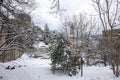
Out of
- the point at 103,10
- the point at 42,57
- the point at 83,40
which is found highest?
the point at 103,10

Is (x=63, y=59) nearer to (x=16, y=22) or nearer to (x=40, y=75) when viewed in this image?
(x=40, y=75)

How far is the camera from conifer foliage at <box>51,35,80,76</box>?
1423 centimetres

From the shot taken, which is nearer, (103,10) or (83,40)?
(103,10)

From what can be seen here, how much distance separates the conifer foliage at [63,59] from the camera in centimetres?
1423

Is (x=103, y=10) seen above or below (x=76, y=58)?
above

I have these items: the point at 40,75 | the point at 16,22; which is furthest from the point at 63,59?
the point at 16,22

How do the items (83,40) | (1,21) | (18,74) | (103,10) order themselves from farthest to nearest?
(83,40) < (103,10) < (18,74) < (1,21)

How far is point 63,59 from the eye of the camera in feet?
46.9

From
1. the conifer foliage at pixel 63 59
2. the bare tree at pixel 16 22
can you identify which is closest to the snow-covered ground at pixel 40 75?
the conifer foliage at pixel 63 59

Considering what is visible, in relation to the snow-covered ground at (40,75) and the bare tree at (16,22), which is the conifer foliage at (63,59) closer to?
the snow-covered ground at (40,75)

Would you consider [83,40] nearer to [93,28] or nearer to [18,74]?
[93,28]

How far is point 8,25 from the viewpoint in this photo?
9.20 metres

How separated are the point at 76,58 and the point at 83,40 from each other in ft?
41.3

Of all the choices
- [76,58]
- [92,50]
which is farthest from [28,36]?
[92,50]
